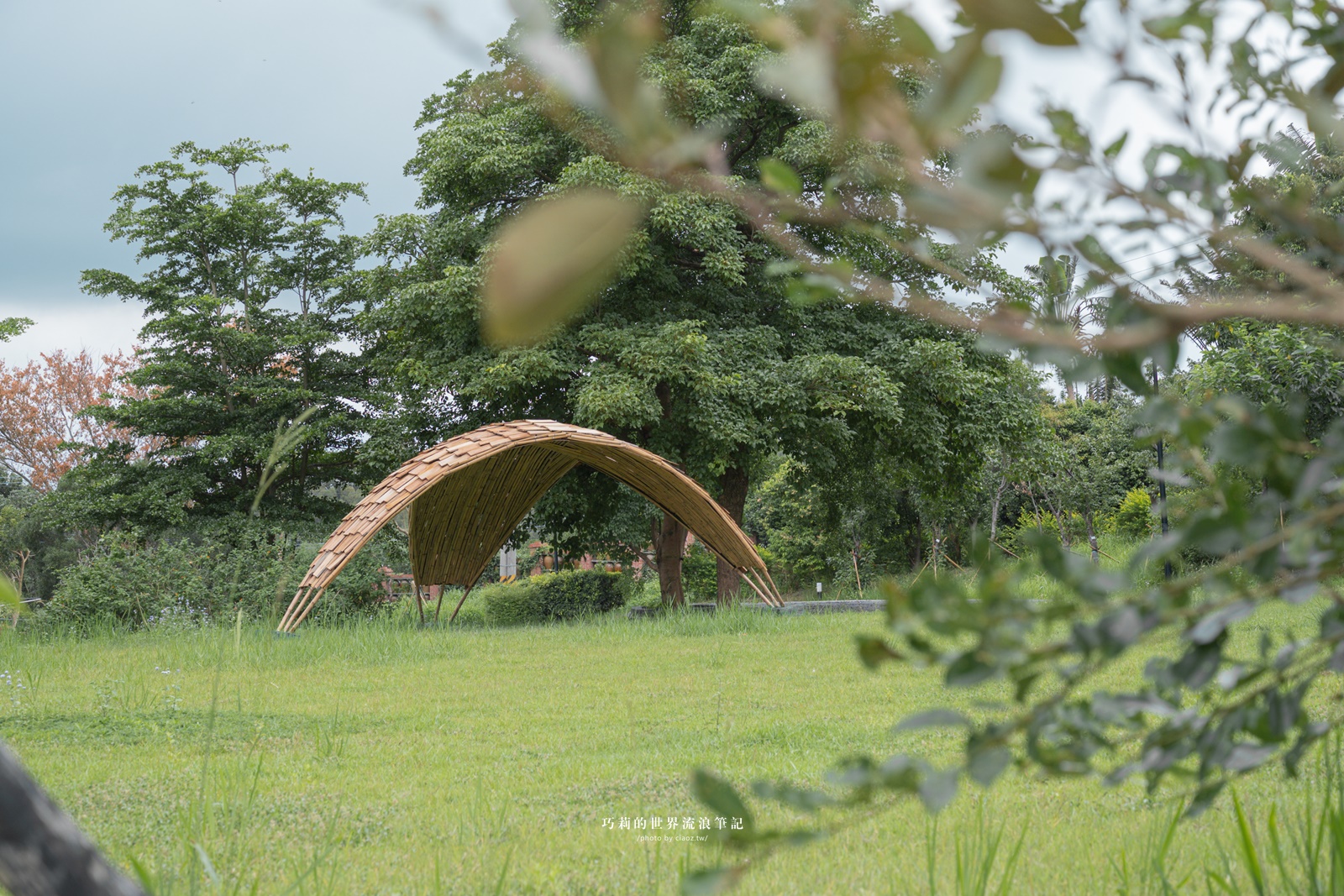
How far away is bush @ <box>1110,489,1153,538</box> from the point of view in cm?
1874

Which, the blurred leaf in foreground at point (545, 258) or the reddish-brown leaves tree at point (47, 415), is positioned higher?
the reddish-brown leaves tree at point (47, 415)

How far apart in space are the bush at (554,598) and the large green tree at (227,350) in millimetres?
3718

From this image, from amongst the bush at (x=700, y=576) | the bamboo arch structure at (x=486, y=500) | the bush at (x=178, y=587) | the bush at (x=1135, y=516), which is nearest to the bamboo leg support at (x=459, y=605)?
the bamboo arch structure at (x=486, y=500)

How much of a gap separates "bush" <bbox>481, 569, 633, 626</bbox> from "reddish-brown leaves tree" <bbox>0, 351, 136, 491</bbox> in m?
9.04

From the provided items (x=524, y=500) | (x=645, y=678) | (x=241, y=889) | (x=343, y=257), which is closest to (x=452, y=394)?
(x=524, y=500)

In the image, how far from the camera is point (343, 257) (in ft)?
57.6

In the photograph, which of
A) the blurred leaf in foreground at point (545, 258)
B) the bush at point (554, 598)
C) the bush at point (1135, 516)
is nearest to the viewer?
the blurred leaf in foreground at point (545, 258)

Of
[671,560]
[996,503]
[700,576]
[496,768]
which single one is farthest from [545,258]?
[996,503]

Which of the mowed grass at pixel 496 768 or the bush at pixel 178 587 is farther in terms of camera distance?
the bush at pixel 178 587

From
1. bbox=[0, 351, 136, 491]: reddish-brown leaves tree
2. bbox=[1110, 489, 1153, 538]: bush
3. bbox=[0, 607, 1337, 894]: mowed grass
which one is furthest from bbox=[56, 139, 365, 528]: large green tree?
bbox=[1110, 489, 1153, 538]: bush

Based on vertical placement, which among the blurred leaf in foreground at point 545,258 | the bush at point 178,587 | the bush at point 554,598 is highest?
the blurred leaf in foreground at point 545,258

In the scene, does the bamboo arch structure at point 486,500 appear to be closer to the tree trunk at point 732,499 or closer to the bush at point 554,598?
the tree trunk at point 732,499

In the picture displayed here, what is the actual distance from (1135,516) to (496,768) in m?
18.3

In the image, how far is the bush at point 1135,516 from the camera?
738 inches
